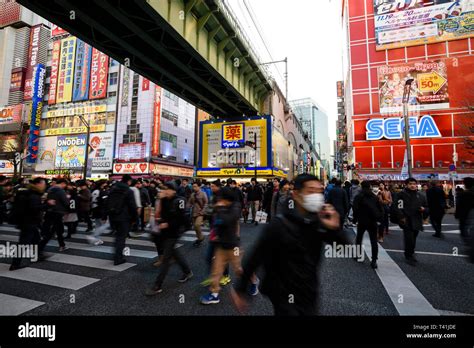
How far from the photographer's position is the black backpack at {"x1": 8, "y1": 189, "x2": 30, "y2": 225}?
5022mm

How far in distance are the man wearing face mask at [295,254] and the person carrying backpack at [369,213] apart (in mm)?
4150

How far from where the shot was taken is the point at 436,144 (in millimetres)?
30562

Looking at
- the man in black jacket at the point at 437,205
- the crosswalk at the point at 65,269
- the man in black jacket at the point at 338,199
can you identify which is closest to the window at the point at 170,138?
the crosswalk at the point at 65,269

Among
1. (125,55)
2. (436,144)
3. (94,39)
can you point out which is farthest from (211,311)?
(436,144)

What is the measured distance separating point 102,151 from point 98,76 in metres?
12.9

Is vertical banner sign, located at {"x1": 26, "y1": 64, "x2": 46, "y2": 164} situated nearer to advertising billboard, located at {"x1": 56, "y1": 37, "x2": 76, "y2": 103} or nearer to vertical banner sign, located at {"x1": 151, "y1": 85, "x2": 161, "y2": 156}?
advertising billboard, located at {"x1": 56, "y1": 37, "x2": 76, "y2": 103}

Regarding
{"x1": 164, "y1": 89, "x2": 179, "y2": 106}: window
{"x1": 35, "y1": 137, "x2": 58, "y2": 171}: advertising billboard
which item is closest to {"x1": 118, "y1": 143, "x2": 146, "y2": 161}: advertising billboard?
{"x1": 164, "y1": 89, "x2": 179, "y2": 106}: window

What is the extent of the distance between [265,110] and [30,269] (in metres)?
31.6

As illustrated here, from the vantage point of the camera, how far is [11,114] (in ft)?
154

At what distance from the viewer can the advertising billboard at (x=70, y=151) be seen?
40.1 meters

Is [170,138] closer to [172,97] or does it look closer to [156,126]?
[156,126]

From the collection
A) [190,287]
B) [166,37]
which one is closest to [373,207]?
[190,287]

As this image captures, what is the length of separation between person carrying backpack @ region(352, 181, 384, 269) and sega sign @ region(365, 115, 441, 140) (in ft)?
107

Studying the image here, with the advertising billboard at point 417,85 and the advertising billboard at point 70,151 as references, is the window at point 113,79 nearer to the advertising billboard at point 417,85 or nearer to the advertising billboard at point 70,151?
the advertising billboard at point 70,151
